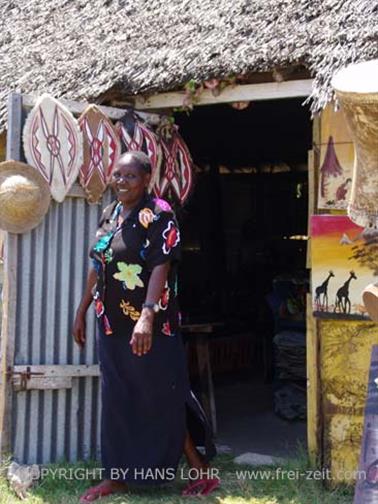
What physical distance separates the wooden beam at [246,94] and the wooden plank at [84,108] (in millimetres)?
120

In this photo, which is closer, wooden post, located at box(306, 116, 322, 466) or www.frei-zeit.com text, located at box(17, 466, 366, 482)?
www.frei-zeit.com text, located at box(17, 466, 366, 482)

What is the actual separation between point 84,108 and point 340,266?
5.94 ft

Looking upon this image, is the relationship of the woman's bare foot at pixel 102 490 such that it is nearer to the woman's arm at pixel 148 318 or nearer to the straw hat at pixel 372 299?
the woman's arm at pixel 148 318

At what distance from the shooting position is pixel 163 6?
6.30 metres

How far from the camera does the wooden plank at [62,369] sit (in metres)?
5.14

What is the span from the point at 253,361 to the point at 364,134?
7.06 metres

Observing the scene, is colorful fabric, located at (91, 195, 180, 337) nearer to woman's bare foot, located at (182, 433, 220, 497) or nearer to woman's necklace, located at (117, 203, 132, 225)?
woman's necklace, located at (117, 203, 132, 225)

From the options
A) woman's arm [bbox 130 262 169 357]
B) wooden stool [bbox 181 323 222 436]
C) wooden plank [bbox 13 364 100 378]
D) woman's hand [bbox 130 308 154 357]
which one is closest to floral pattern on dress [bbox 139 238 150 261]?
woman's arm [bbox 130 262 169 357]

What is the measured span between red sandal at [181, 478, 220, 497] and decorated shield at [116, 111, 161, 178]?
1.94 metres

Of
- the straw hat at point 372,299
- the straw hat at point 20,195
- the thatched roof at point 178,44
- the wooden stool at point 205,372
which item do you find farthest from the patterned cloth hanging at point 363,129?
the wooden stool at point 205,372

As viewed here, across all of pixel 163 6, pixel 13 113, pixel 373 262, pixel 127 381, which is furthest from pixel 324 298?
Result: pixel 163 6

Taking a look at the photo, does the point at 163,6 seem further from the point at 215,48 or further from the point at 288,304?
the point at 288,304

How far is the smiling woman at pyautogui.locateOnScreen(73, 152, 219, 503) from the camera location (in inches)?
184

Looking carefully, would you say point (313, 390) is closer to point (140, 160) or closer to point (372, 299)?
point (140, 160)
